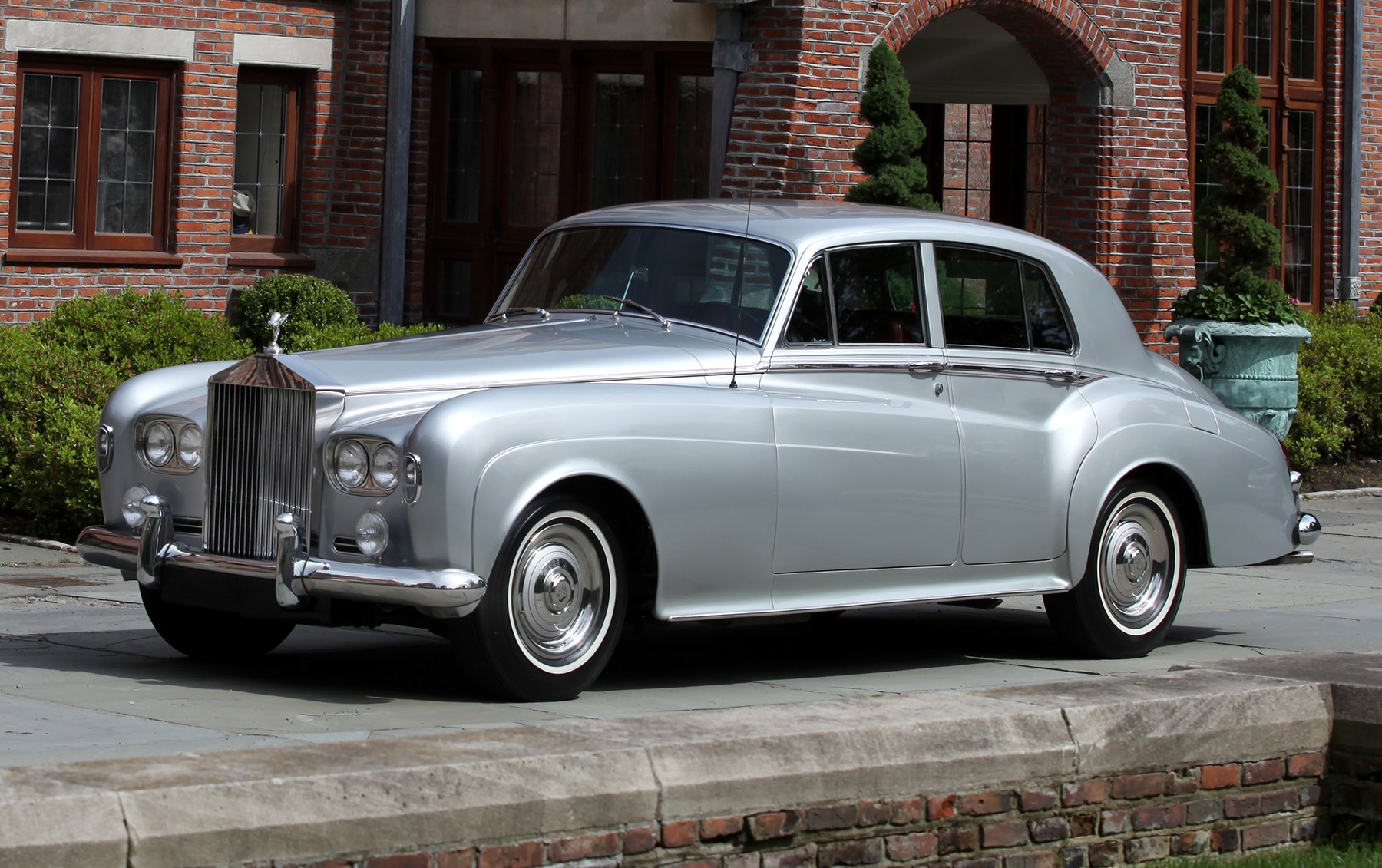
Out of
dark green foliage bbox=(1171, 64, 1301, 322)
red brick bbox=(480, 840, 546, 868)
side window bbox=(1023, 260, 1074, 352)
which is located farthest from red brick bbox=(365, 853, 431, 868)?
A: dark green foliage bbox=(1171, 64, 1301, 322)

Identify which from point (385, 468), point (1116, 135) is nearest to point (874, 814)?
point (385, 468)

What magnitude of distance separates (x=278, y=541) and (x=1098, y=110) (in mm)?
11231

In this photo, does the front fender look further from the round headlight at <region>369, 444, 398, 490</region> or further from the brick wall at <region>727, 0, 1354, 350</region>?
the brick wall at <region>727, 0, 1354, 350</region>

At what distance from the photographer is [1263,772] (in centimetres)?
601

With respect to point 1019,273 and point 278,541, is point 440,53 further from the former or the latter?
point 278,541

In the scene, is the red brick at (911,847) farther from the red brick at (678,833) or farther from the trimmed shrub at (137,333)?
the trimmed shrub at (137,333)

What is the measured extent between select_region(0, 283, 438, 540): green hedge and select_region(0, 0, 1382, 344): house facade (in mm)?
2494

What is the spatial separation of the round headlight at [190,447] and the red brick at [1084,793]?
330 centimetres

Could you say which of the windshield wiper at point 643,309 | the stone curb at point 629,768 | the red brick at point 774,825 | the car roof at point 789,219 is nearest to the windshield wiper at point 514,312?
the windshield wiper at point 643,309

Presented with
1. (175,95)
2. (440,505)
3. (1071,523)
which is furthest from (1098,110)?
(440,505)

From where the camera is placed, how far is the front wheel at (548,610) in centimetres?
651

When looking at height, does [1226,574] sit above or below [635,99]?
below

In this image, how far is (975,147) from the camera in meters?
20.1

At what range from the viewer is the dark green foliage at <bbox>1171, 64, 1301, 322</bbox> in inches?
597
